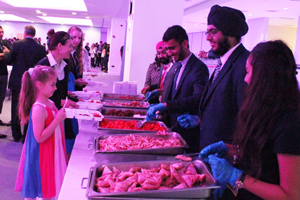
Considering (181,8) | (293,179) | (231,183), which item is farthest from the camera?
(181,8)

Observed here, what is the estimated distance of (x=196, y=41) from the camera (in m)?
19.6

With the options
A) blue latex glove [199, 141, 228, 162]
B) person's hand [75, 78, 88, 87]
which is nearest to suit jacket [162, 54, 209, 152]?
blue latex glove [199, 141, 228, 162]

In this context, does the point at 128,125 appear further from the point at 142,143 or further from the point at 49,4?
the point at 49,4

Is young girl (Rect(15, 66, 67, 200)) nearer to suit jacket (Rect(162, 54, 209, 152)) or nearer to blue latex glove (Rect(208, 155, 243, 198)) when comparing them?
suit jacket (Rect(162, 54, 209, 152))

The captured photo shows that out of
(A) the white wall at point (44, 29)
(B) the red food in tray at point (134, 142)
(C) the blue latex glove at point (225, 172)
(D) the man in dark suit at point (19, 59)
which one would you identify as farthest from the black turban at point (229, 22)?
(A) the white wall at point (44, 29)

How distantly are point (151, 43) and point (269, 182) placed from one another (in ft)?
10.3

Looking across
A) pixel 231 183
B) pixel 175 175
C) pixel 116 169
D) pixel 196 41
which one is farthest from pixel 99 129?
pixel 196 41

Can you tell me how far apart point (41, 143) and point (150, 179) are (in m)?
0.83

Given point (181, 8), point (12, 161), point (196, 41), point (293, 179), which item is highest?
point (196, 41)

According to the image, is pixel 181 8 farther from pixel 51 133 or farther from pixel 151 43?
pixel 51 133

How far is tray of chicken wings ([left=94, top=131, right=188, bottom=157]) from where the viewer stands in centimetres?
136

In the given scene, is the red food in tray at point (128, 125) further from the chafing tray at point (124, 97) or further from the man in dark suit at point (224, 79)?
the chafing tray at point (124, 97)

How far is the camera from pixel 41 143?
1.63 meters

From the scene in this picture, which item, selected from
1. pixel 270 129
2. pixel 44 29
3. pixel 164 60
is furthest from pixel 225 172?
pixel 44 29
